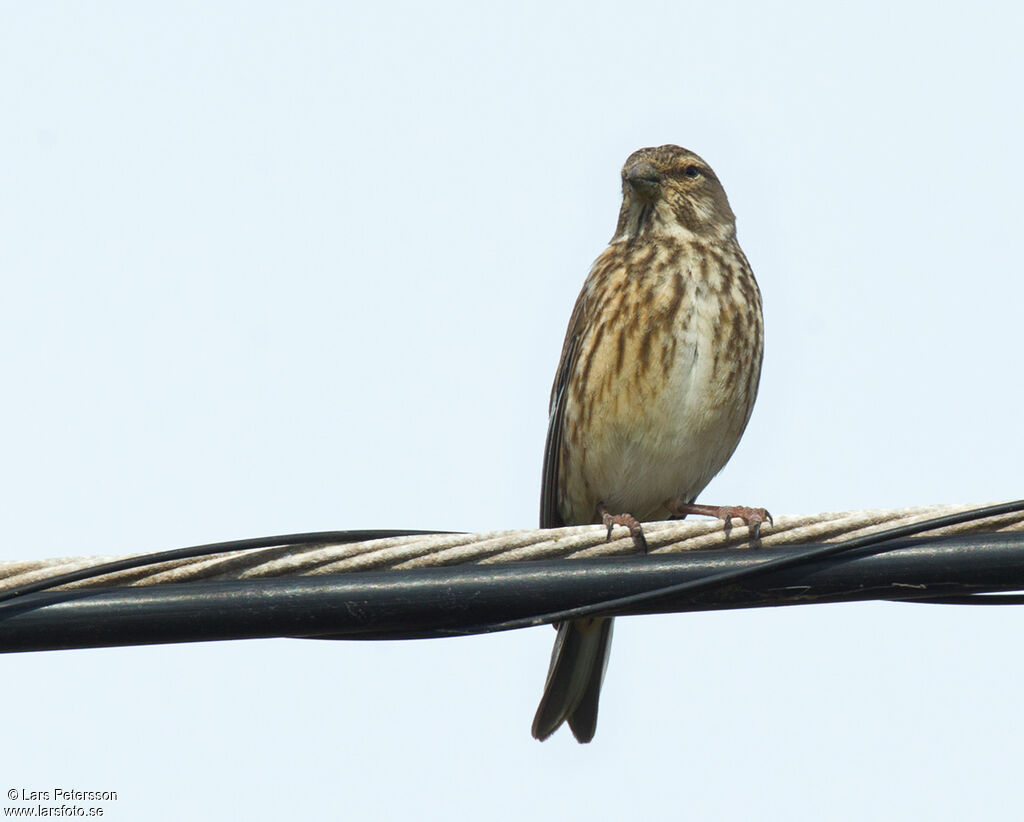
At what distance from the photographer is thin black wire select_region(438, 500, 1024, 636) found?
4.05 meters

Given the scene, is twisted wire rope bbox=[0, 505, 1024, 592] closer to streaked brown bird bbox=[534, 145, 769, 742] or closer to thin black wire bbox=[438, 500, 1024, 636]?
thin black wire bbox=[438, 500, 1024, 636]

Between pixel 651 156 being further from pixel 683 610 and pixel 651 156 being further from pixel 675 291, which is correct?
pixel 683 610

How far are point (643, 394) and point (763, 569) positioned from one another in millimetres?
2908

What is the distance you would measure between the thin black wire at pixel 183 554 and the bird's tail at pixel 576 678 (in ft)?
9.01

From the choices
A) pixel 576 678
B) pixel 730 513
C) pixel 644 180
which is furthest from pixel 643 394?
pixel 644 180

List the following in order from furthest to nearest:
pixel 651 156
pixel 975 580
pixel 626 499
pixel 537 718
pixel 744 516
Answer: pixel 651 156
pixel 626 499
pixel 537 718
pixel 744 516
pixel 975 580

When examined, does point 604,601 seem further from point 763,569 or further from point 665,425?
point 665,425

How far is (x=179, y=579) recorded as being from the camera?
14.0 feet

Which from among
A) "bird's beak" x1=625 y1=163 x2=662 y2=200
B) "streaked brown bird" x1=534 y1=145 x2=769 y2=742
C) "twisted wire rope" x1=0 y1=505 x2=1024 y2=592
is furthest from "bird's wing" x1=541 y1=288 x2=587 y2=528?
"twisted wire rope" x1=0 y1=505 x2=1024 y2=592

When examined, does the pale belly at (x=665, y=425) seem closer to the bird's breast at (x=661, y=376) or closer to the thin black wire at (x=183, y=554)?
the bird's breast at (x=661, y=376)

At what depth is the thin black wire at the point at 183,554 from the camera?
4.11 meters

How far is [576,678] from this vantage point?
23.1 ft

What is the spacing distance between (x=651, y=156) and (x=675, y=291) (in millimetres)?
1305

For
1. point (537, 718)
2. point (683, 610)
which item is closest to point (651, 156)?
point (537, 718)
